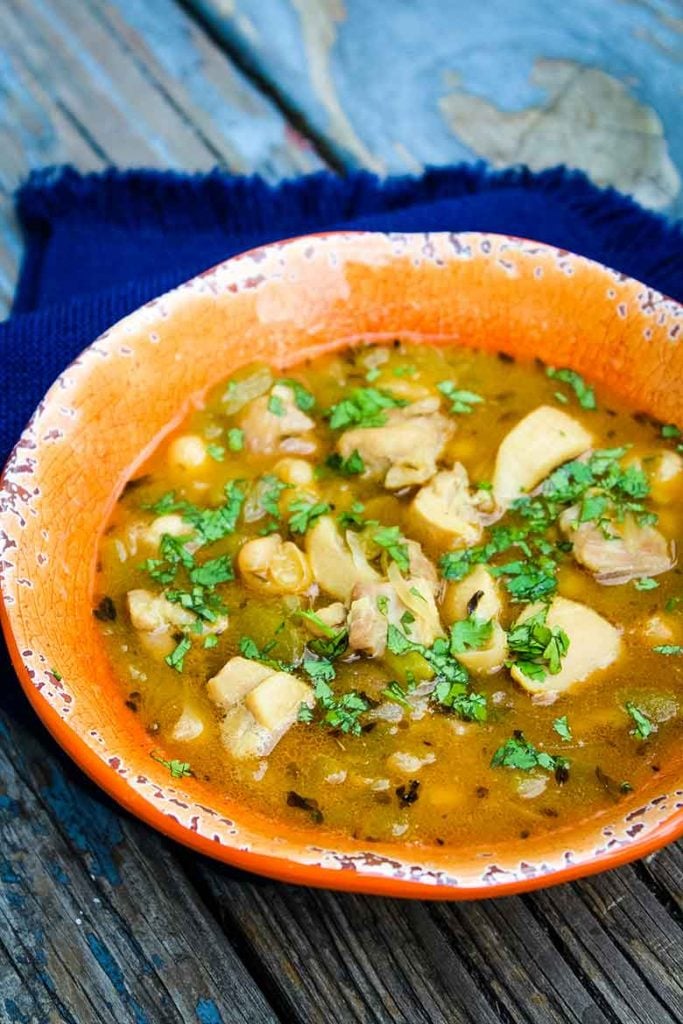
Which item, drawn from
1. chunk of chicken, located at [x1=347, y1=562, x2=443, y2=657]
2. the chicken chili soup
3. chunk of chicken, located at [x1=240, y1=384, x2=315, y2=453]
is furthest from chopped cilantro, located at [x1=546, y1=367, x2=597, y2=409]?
chunk of chicken, located at [x1=347, y1=562, x2=443, y2=657]

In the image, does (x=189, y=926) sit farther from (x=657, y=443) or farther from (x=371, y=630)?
(x=657, y=443)

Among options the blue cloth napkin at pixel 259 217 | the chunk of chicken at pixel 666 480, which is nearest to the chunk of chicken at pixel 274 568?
the chunk of chicken at pixel 666 480

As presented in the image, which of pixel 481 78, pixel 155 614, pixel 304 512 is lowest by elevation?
pixel 481 78

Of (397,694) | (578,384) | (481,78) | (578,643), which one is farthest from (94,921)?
(481,78)

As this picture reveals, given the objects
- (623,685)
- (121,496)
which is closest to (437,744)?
(623,685)

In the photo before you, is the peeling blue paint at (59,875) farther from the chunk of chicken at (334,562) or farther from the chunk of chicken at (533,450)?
the chunk of chicken at (533,450)

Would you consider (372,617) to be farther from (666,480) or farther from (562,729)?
(666,480)
